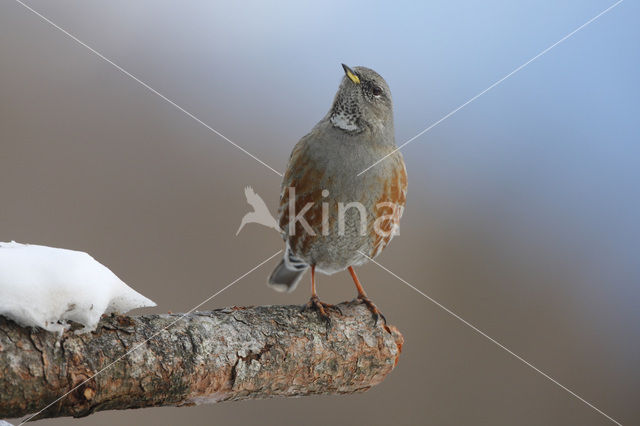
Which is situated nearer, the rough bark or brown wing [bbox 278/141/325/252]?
the rough bark

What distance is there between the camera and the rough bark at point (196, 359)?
6.89ft

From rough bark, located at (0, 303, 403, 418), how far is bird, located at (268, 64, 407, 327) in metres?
0.21

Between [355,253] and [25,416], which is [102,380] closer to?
[25,416]

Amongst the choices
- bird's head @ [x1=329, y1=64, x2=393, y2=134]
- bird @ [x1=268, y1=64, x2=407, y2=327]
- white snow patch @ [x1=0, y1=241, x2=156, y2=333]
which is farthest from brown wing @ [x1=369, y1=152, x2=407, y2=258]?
white snow patch @ [x1=0, y1=241, x2=156, y2=333]

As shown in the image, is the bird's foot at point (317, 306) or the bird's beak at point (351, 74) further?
the bird's beak at point (351, 74)

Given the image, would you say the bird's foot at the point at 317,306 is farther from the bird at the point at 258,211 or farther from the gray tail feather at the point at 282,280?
the bird at the point at 258,211

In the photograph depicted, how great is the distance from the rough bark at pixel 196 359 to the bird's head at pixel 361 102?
95cm

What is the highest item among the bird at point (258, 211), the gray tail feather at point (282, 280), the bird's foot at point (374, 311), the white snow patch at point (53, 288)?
the white snow patch at point (53, 288)

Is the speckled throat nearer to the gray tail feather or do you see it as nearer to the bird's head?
the bird's head

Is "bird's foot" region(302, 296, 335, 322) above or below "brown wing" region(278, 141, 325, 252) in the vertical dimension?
below

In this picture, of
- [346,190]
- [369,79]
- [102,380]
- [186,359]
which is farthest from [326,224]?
[102,380]

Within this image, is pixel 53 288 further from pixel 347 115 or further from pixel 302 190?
pixel 347 115

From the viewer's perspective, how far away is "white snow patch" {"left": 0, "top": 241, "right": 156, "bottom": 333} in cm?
201

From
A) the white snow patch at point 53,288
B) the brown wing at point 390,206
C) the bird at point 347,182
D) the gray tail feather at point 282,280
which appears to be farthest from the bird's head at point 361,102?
the white snow patch at point 53,288
